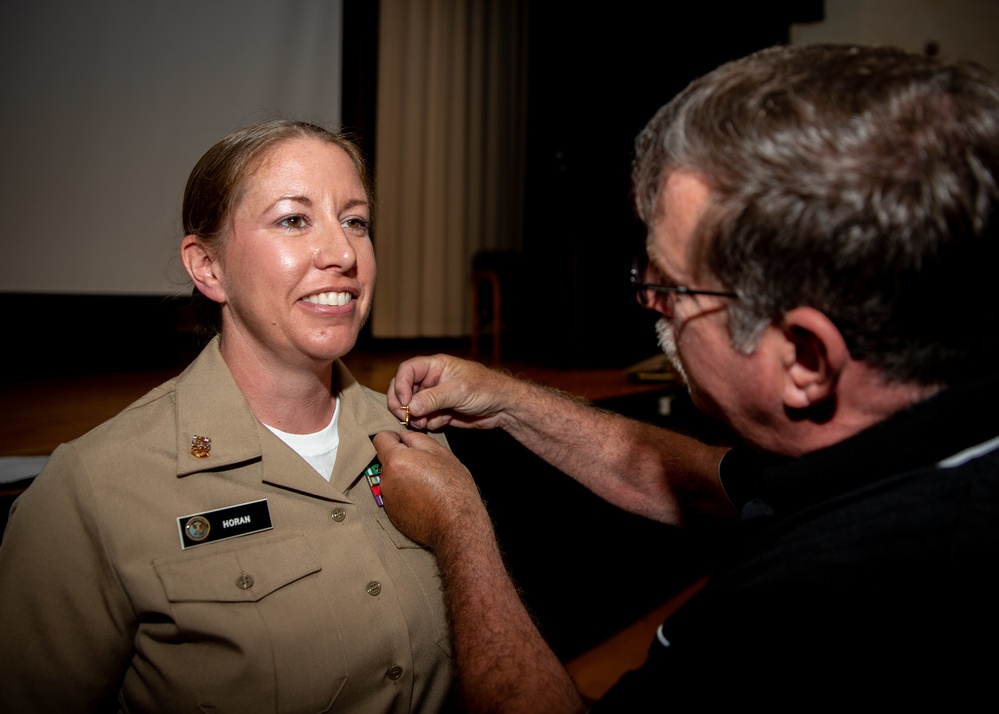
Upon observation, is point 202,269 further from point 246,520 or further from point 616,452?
point 616,452

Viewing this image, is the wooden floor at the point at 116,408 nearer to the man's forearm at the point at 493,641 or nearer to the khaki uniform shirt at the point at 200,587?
the khaki uniform shirt at the point at 200,587

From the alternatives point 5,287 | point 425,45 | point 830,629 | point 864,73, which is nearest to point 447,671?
point 830,629

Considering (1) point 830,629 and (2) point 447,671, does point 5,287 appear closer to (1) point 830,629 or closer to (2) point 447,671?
(2) point 447,671

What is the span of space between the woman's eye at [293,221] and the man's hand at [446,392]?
15.0 inches

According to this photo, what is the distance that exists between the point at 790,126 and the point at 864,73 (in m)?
0.11

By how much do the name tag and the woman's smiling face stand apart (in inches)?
11.8

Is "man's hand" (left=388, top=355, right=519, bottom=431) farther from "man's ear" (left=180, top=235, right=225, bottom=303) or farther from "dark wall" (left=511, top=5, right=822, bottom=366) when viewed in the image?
"dark wall" (left=511, top=5, right=822, bottom=366)

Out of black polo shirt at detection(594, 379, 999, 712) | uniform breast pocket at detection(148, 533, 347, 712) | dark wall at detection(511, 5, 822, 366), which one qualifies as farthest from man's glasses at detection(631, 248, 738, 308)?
dark wall at detection(511, 5, 822, 366)

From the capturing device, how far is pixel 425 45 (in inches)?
221

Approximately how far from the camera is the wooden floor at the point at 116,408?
221 cm

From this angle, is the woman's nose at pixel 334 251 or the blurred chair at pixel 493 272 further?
the blurred chair at pixel 493 272

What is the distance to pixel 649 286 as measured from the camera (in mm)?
1038

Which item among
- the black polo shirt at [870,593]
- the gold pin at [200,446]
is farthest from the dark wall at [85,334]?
the black polo shirt at [870,593]

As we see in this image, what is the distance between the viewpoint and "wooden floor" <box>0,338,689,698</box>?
7.23 feet
